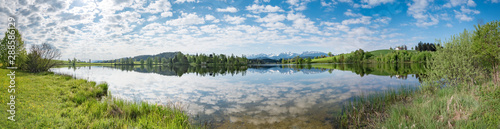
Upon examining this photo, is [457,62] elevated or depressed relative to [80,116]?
elevated

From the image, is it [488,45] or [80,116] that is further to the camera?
[488,45]

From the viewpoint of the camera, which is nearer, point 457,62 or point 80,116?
point 80,116

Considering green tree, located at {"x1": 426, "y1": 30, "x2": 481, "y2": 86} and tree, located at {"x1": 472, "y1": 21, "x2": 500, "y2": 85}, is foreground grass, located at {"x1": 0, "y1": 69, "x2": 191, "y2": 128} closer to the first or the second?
green tree, located at {"x1": 426, "y1": 30, "x2": 481, "y2": 86}

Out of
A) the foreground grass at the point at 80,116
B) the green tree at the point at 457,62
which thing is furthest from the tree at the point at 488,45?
the foreground grass at the point at 80,116

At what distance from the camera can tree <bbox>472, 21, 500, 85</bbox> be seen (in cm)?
1426

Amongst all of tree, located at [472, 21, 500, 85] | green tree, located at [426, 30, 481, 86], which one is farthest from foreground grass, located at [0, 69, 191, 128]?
tree, located at [472, 21, 500, 85]

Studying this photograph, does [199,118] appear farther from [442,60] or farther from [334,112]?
[442,60]

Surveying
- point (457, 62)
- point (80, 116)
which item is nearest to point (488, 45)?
point (457, 62)

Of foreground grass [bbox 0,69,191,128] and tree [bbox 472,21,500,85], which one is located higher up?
tree [bbox 472,21,500,85]

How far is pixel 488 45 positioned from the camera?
14.4 metres

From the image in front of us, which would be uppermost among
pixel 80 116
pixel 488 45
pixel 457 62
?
pixel 488 45

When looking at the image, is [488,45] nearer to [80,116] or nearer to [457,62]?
[457,62]

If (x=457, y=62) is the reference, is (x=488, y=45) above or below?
above

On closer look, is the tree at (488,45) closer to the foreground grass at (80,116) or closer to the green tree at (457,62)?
the green tree at (457,62)
